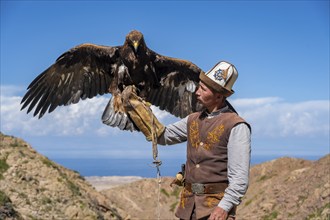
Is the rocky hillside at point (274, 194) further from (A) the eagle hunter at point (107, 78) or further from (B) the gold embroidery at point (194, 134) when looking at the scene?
(B) the gold embroidery at point (194, 134)

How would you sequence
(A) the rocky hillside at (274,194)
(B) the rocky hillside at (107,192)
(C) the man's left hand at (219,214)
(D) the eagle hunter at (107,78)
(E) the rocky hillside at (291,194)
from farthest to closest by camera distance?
(A) the rocky hillside at (274,194)
(E) the rocky hillside at (291,194)
(B) the rocky hillside at (107,192)
(D) the eagle hunter at (107,78)
(C) the man's left hand at (219,214)

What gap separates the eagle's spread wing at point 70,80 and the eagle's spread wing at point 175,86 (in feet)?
2.61

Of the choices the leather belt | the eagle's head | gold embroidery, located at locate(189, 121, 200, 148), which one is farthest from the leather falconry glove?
the eagle's head

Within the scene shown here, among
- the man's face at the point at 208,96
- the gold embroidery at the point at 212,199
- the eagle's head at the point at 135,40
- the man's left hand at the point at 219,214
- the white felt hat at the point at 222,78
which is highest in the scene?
the eagle's head at the point at 135,40

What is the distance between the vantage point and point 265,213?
2717 centimetres

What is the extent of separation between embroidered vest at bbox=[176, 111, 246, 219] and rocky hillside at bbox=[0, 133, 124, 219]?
12.3 m

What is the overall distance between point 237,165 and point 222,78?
2.60ft

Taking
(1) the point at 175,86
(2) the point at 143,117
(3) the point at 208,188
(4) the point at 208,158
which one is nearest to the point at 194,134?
(4) the point at 208,158

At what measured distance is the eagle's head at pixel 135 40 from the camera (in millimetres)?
7098

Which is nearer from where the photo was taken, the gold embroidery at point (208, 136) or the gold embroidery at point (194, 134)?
the gold embroidery at point (208, 136)

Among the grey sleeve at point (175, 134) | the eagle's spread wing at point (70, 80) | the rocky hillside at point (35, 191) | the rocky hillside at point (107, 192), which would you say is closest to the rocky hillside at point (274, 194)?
the rocky hillside at point (107, 192)

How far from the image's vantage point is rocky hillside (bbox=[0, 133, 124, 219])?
1823cm

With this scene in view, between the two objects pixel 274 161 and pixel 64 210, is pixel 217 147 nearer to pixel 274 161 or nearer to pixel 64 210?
pixel 64 210

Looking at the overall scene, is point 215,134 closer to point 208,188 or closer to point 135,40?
point 208,188
